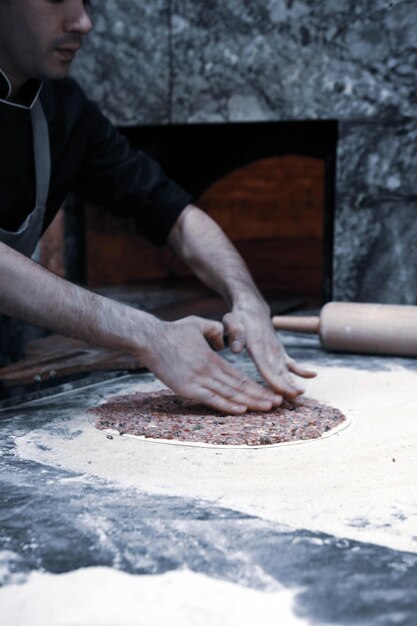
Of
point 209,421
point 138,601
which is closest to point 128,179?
point 209,421

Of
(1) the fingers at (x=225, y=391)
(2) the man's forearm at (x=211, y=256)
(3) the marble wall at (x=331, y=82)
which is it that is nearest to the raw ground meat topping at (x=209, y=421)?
(1) the fingers at (x=225, y=391)

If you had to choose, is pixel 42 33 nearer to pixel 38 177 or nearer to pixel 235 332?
pixel 38 177

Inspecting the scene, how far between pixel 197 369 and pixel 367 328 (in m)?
0.82

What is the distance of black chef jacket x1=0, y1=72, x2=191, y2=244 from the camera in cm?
201

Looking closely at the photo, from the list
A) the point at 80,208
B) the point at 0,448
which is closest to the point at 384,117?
the point at 80,208

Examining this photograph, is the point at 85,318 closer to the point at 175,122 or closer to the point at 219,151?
the point at 175,122

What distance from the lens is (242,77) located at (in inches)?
113

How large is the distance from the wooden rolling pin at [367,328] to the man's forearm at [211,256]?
1.05 feet

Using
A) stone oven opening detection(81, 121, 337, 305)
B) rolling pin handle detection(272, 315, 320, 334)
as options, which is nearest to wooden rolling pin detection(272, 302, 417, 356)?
rolling pin handle detection(272, 315, 320, 334)

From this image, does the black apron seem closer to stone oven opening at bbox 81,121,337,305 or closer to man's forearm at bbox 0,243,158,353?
man's forearm at bbox 0,243,158,353

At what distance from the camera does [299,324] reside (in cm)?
238

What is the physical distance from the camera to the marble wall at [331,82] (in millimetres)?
2680

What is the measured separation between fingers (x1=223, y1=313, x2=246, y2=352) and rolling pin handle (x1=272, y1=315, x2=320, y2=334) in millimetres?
574

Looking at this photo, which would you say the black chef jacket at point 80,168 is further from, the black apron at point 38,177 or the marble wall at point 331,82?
the marble wall at point 331,82
